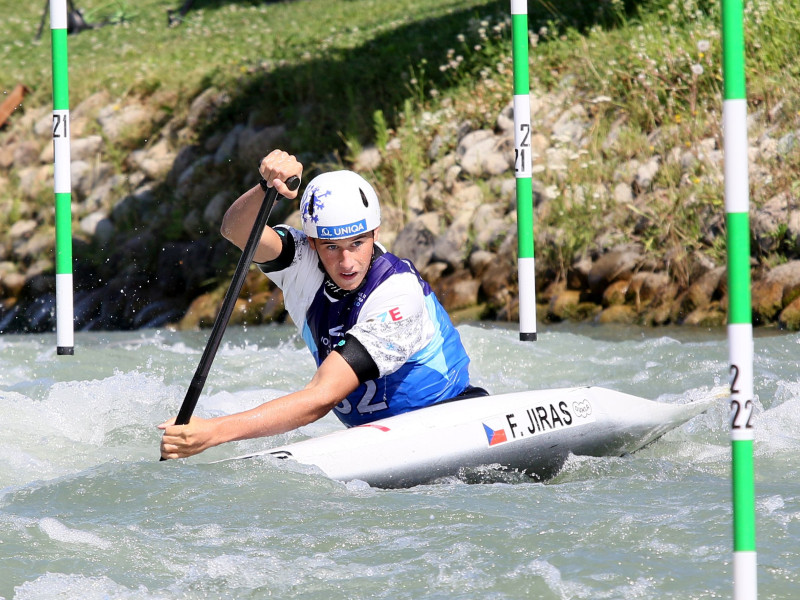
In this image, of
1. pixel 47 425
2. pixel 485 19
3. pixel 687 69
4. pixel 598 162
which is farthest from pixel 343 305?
pixel 485 19

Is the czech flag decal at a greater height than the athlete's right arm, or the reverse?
the athlete's right arm

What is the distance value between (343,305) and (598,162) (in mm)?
5297

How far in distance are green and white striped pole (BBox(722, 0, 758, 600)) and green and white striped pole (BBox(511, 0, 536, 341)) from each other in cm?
314

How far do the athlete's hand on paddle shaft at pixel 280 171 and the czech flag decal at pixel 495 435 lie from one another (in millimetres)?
1123

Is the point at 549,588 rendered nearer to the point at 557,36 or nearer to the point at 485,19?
the point at 557,36

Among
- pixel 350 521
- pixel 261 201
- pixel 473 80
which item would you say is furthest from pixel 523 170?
pixel 473 80

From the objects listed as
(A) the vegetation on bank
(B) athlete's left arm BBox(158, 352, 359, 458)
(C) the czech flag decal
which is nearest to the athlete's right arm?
(B) athlete's left arm BBox(158, 352, 359, 458)

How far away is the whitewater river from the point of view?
282 cm

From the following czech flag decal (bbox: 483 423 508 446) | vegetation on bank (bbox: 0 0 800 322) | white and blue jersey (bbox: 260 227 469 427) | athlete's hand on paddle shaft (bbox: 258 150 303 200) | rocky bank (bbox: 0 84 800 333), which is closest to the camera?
white and blue jersey (bbox: 260 227 469 427)

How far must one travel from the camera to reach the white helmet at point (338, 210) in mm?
3719

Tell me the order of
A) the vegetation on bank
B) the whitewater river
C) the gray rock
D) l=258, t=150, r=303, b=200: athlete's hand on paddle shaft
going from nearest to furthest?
the whitewater river < l=258, t=150, r=303, b=200: athlete's hand on paddle shaft < the vegetation on bank < the gray rock

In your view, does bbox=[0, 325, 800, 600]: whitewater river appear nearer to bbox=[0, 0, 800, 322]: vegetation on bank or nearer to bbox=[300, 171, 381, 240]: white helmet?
bbox=[300, 171, 381, 240]: white helmet

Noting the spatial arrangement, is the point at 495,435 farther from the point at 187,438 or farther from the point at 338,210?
the point at 187,438

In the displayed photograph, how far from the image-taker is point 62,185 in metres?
5.36
